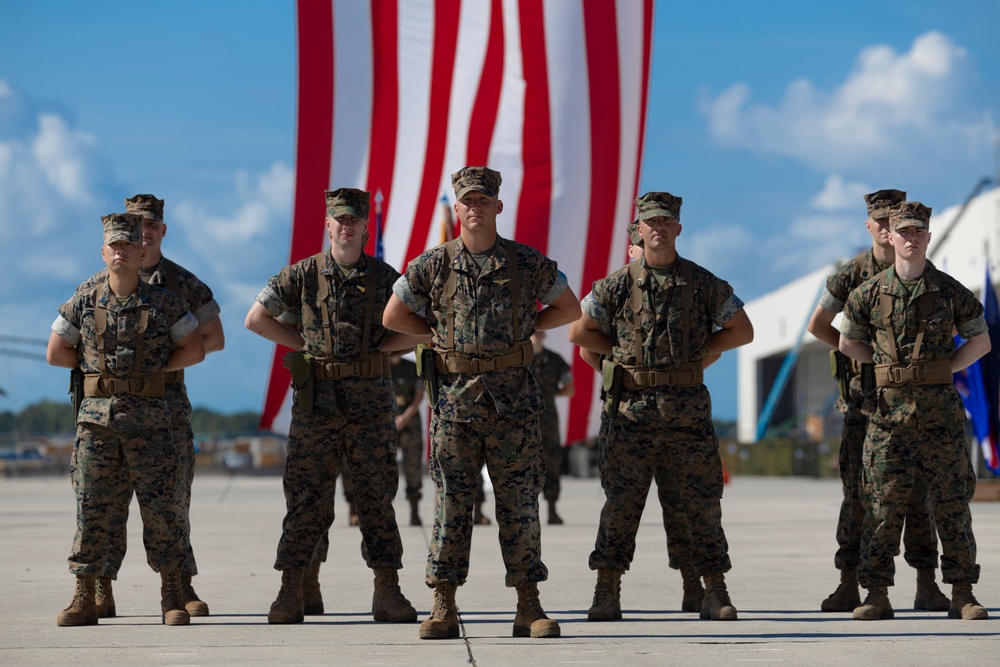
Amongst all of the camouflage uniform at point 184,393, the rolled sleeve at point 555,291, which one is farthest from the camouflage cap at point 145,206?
the rolled sleeve at point 555,291

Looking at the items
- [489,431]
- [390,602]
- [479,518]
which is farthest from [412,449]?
[489,431]

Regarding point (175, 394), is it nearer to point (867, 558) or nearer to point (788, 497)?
point (867, 558)

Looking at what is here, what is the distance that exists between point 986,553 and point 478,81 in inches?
363

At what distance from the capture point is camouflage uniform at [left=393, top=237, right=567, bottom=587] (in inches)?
266

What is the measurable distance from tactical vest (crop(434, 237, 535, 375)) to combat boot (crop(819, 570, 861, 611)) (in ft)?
7.50

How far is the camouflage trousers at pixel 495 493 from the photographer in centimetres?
677

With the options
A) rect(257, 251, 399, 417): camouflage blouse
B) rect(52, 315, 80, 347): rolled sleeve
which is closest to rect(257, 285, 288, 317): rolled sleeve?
rect(257, 251, 399, 417): camouflage blouse

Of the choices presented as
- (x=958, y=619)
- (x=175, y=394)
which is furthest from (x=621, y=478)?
(x=175, y=394)

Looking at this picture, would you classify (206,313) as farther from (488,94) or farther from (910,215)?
(488,94)

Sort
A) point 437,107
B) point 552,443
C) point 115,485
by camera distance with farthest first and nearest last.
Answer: point 437,107
point 552,443
point 115,485

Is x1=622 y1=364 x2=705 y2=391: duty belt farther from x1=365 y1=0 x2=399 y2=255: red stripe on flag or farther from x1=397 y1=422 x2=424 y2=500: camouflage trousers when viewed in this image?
x1=365 y1=0 x2=399 y2=255: red stripe on flag

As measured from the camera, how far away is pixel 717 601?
741cm

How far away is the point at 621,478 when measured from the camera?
24.5 feet

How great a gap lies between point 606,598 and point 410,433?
279 inches
